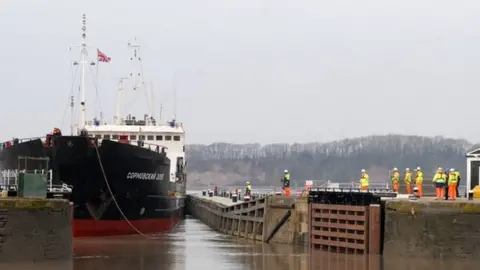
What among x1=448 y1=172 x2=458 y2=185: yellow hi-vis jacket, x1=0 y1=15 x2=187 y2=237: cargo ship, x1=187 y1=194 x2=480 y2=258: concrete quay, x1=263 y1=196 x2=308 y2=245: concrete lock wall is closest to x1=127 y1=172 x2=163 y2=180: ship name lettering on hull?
x1=0 y1=15 x2=187 y2=237: cargo ship

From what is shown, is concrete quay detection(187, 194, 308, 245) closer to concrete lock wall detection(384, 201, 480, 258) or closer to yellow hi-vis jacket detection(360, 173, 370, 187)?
yellow hi-vis jacket detection(360, 173, 370, 187)

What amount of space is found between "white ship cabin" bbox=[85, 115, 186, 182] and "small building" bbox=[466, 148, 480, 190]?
19175 millimetres

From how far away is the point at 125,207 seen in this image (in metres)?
34.4

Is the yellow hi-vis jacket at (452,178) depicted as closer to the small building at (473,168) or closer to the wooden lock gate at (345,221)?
the wooden lock gate at (345,221)

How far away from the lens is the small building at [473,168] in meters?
30.6

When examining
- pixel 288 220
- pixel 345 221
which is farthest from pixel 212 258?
pixel 288 220

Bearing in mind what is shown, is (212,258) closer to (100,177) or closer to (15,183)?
(15,183)

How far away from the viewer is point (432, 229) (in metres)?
25.0

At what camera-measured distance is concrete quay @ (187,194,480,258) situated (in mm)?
24500

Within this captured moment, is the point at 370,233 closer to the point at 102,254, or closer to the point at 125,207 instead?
the point at 102,254

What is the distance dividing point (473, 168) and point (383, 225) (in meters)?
6.13

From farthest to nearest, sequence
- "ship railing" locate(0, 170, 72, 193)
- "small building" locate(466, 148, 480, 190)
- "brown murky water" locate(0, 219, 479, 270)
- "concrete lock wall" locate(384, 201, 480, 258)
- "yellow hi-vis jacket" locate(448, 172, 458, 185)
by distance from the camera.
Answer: "small building" locate(466, 148, 480, 190) → "ship railing" locate(0, 170, 72, 193) → "yellow hi-vis jacket" locate(448, 172, 458, 185) → "brown murky water" locate(0, 219, 479, 270) → "concrete lock wall" locate(384, 201, 480, 258)

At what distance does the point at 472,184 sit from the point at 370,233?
651cm

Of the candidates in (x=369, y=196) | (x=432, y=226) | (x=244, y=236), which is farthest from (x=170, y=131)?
(x=432, y=226)
